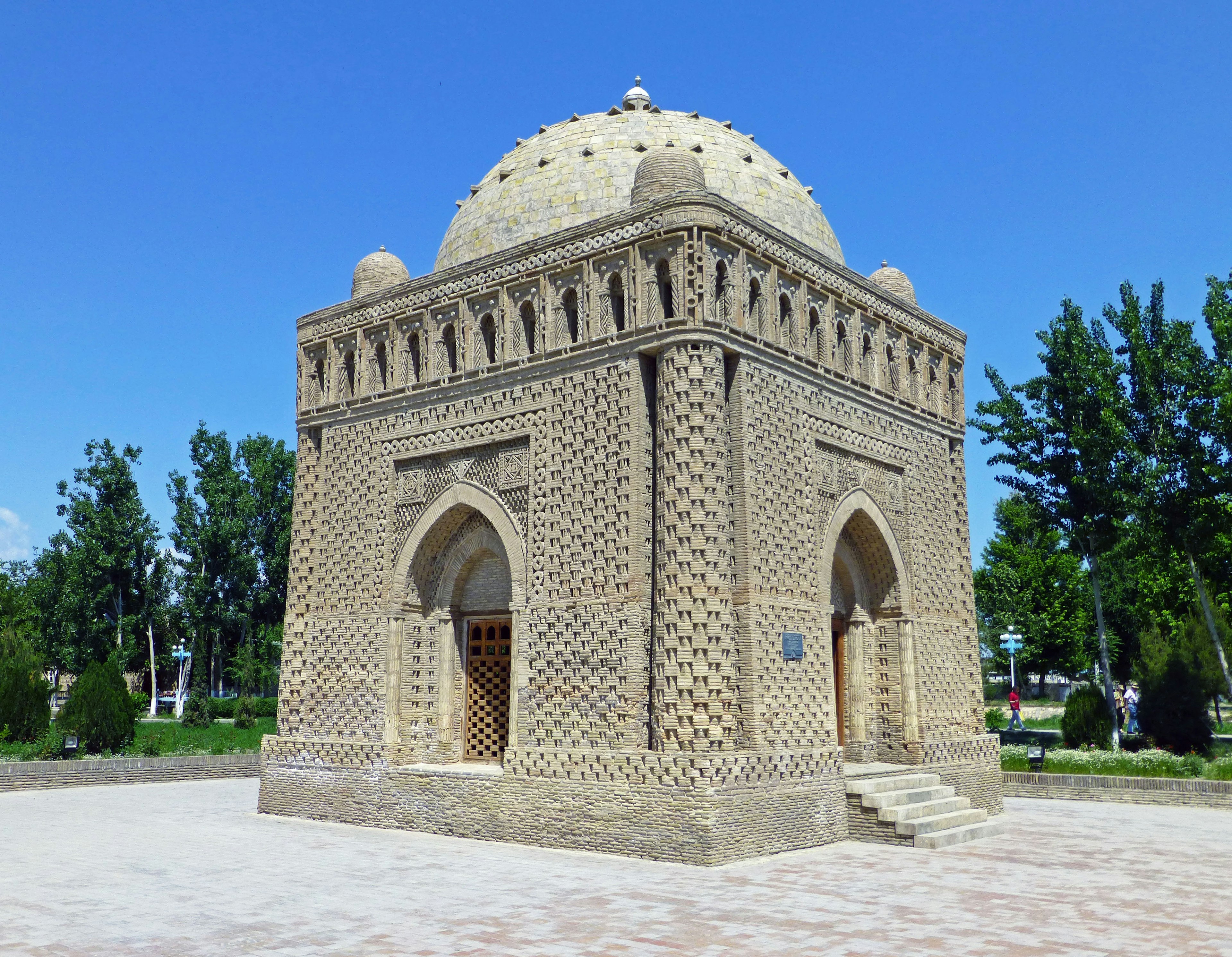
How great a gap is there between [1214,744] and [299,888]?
1713 centimetres

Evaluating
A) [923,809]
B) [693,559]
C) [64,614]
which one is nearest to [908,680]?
[923,809]

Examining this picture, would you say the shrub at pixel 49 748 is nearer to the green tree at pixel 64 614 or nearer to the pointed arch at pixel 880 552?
the pointed arch at pixel 880 552

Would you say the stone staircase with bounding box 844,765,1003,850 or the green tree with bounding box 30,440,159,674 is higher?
the green tree with bounding box 30,440,159,674

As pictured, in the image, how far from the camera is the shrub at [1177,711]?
61.2 ft

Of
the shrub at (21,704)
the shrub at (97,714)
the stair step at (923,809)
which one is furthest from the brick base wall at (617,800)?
the shrub at (21,704)

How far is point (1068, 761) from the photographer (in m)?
17.2

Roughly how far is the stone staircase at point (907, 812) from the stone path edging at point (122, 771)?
9004 mm

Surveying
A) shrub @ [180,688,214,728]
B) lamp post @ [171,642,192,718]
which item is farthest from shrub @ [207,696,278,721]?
lamp post @ [171,642,192,718]

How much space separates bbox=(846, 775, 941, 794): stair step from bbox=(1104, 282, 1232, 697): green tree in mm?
8495

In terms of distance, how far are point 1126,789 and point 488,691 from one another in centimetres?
910

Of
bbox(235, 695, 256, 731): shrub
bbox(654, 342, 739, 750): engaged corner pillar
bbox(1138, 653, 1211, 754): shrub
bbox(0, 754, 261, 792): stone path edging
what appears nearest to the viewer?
bbox(654, 342, 739, 750): engaged corner pillar

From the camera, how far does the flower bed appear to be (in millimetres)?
15867

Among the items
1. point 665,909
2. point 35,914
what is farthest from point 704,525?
point 35,914

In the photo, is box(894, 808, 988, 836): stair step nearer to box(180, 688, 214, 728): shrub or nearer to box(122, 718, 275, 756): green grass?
box(122, 718, 275, 756): green grass
